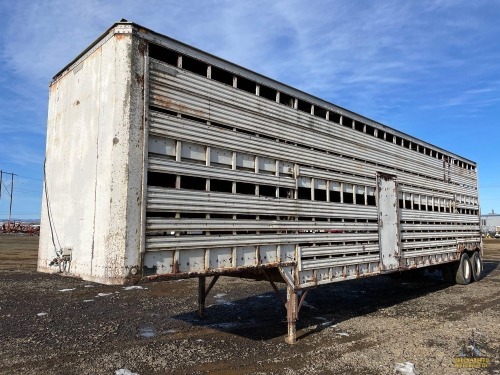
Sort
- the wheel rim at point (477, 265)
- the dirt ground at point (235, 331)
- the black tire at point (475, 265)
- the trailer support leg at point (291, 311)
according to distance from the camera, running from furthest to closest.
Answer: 1. the wheel rim at point (477, 265)
2. the black tire at point (475, 265)
3. the trailer support leg at point (291, 311)
4. the dirt ground at point (235, 331)

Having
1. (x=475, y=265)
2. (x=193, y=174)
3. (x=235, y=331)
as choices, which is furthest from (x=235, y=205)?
(x=475, y=265)

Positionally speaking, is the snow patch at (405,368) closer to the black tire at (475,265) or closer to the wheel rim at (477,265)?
the black tire at (475,265)

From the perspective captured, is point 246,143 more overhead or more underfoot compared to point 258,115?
more underfoot

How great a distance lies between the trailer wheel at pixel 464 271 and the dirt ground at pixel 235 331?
32.3 inches

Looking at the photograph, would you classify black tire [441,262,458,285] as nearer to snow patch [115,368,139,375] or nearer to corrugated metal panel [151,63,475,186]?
corrugated metal panel [151,63,475,186]

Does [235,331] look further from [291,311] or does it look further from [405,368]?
[405,368]

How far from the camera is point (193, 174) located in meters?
4.76

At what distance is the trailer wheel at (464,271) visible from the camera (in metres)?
12.1

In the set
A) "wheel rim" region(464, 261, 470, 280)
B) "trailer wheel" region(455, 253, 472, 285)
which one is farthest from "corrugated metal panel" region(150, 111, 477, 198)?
"wheel rim" region(464, 261, 470, 280)

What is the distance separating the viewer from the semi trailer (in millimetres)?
4238

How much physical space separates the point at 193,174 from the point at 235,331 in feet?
11.7

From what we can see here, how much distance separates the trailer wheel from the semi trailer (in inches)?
217

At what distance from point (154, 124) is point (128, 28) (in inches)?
42.8

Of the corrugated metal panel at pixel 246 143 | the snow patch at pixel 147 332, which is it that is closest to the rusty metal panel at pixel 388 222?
the corrugated metal panel at pixel 246 143
